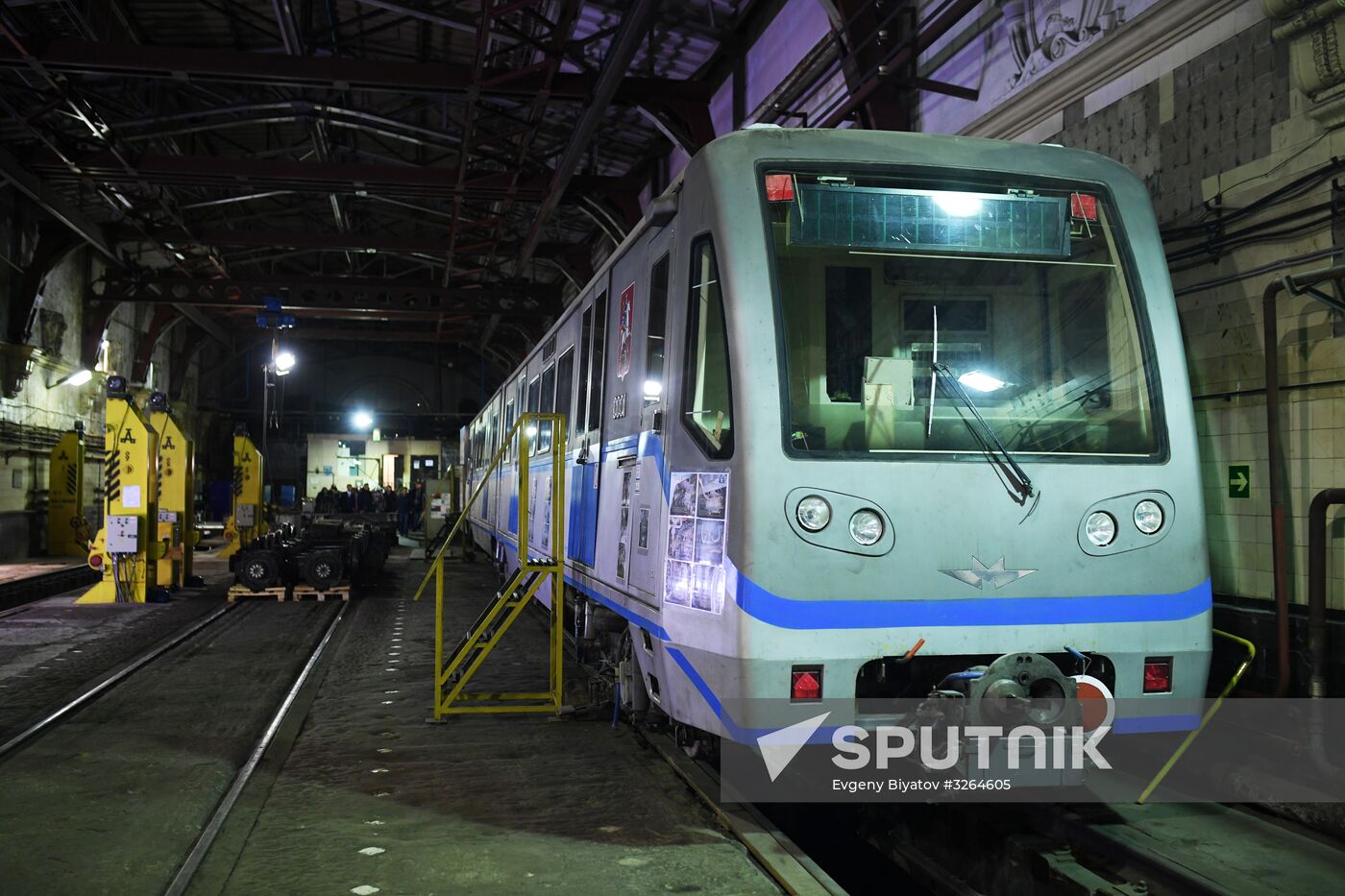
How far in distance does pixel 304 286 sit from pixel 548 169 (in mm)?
10413

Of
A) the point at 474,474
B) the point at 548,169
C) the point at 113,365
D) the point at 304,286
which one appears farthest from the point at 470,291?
the point at 113,365

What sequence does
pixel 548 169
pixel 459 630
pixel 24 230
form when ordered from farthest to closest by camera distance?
pixel 24 230 < pixel 548 169 < pixel 459 630

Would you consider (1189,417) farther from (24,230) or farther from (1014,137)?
(24,230)

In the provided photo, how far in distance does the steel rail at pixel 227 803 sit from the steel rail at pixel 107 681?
1.40m

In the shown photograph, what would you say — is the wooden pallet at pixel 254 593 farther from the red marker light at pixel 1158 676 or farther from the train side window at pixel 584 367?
the red marker light at pixel 1158 676

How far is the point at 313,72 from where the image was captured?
12789 millimetres

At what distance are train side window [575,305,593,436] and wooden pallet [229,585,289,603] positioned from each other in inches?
352

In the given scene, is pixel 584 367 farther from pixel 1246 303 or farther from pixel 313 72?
pixel 313 72

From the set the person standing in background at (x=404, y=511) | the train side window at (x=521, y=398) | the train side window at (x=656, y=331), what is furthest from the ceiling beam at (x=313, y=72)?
the person standing in background at (x=404, y=511)

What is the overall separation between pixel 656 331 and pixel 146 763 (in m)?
3.82

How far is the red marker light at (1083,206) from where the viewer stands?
475 centimetres

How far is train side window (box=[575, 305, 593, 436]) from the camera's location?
24.3 ft

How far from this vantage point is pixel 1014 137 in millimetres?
7754

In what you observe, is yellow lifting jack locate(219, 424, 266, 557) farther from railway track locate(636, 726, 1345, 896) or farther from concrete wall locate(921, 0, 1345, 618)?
concrete wall locate(921, 0, 1345, 618)
